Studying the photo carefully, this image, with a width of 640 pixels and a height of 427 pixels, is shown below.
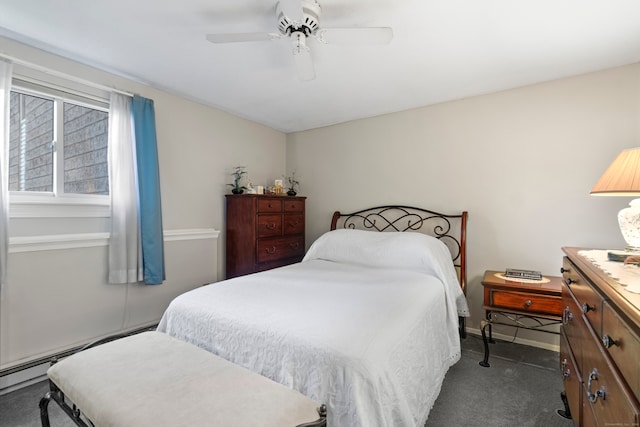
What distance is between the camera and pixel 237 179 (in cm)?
339

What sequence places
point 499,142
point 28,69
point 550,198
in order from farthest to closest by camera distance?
1. point 499,142
2. point 550,198
3. point 28,69

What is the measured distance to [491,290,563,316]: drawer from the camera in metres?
2.02

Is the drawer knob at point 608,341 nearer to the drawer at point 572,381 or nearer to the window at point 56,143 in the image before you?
the drawer at point 572,381

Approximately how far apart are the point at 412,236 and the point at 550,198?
3.98 ft

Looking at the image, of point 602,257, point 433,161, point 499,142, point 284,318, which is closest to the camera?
point 284,318

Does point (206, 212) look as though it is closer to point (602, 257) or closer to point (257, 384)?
point (257, 384)

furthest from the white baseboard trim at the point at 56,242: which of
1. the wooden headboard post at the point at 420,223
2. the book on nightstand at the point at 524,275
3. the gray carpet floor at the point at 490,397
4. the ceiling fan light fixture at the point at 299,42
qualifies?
the book on nightstand at the point at 524,275

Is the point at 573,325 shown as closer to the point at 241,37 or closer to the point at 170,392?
the point at 170,392

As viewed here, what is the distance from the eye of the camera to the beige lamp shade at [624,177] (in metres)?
1.48

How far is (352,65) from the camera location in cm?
234

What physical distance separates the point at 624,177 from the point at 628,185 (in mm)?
59

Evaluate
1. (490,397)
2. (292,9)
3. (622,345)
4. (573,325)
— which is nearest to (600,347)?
(622,345)

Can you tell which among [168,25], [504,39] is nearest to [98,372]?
[168,25]

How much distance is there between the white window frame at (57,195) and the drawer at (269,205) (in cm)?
135
